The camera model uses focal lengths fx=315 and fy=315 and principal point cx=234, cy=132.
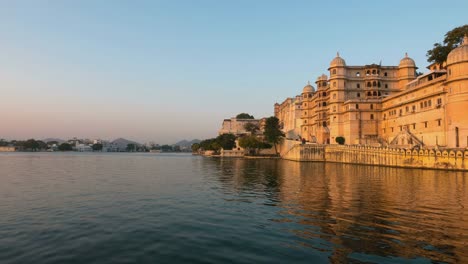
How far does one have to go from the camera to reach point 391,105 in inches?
3238

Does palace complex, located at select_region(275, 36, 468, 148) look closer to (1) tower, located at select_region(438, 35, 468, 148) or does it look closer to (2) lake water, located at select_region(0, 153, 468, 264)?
(1) tower, located at select_region(438, 35, 468, 148)

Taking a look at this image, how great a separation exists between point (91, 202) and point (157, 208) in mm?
6198

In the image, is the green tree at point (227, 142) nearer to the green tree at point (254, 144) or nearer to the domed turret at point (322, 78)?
the green tree at point (254, 144)

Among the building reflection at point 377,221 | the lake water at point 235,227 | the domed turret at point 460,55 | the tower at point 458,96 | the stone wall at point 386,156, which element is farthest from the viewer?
the tower at point 458,96

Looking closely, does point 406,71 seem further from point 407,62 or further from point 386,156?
point 386,156

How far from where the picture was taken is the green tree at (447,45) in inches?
2925

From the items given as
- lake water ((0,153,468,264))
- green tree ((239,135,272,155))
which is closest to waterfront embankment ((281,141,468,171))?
lake water ((0,153,468,264))

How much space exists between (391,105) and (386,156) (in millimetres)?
22204

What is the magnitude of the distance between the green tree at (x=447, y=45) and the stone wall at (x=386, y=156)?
3306 cm

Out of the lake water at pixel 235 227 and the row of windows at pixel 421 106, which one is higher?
the row of windows at pixel 421 106

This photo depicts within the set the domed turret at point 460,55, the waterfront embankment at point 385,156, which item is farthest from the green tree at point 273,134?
the domed turret at point 460,55

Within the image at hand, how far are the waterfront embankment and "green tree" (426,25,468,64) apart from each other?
33.1 metres

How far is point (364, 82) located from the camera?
305 ft

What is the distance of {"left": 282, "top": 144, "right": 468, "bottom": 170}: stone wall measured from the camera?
54.2 meters
